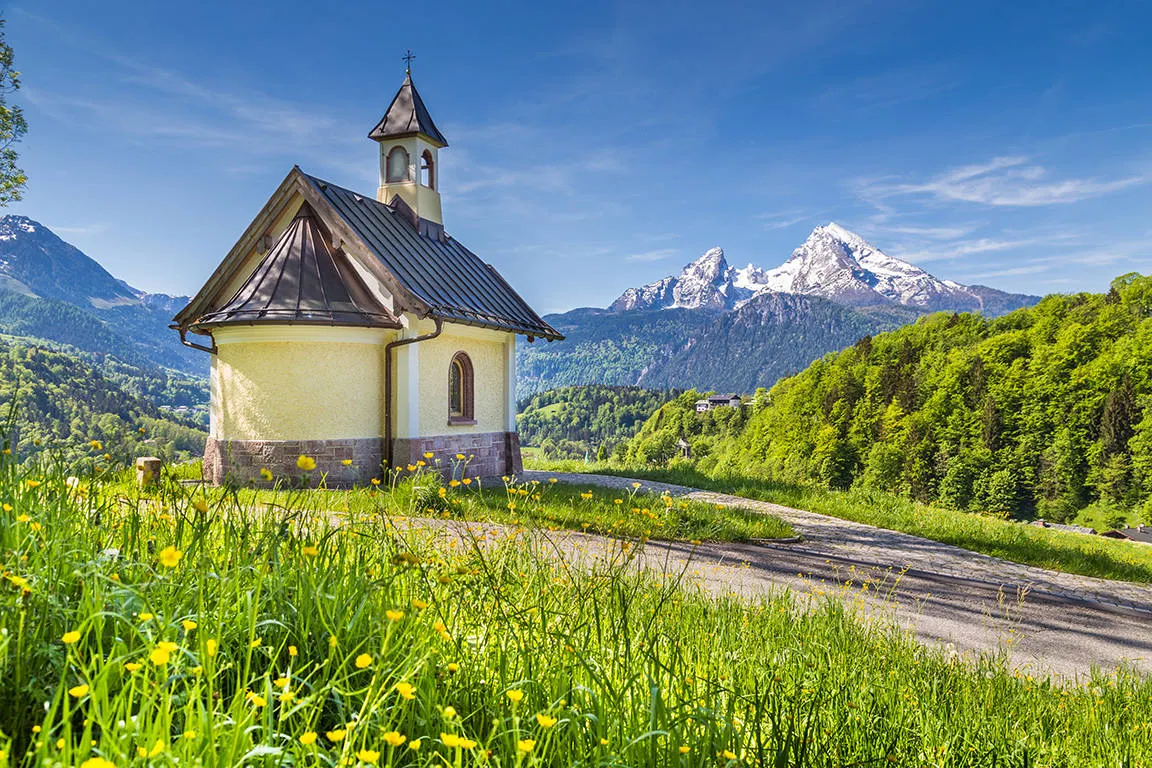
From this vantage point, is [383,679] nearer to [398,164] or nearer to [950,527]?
[950,527]

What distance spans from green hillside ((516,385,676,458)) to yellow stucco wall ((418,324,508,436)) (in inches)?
5450

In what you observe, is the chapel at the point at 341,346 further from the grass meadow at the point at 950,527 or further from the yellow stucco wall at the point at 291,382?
the grass meadow at the point at 950,527

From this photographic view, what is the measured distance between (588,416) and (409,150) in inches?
6291

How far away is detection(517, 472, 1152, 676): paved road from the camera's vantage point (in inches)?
230

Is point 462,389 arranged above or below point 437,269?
below

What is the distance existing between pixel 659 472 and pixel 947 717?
1632 cm

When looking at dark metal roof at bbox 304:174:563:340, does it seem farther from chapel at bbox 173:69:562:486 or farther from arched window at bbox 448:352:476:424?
Result: arched window at bbox 448:352:476:424

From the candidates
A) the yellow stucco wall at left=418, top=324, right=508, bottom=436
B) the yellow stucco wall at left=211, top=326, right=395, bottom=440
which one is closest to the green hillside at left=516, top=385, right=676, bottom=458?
the yellow stucco wall at left=418, top=324, right=508, bottom=436

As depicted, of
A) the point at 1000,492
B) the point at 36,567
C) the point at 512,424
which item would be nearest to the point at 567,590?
the point at 36,567

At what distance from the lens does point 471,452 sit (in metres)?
15.8

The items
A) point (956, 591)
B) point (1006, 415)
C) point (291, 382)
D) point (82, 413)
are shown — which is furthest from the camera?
point (1006, 415)

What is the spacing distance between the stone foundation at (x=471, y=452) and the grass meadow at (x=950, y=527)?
3954mm

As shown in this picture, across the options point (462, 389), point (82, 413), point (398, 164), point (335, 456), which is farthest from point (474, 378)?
point (82, 413)

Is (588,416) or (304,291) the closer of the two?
(304,291)
